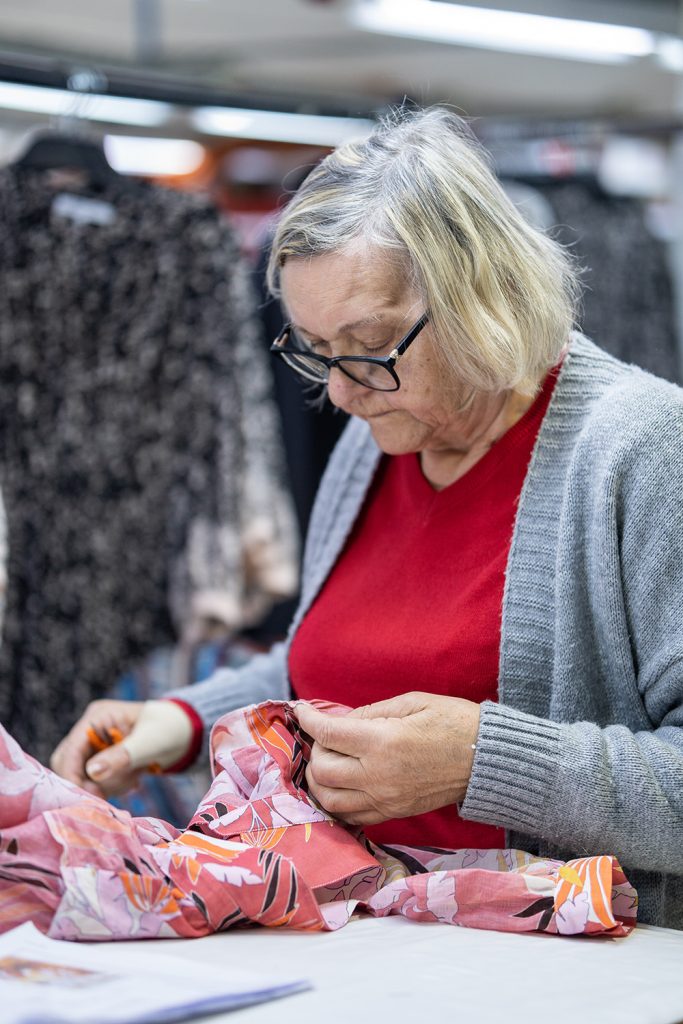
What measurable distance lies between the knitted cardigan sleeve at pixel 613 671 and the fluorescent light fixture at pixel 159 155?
4.25 m

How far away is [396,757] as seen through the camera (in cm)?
116

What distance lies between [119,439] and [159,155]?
3470 mm

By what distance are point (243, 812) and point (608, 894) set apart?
1.17 feet

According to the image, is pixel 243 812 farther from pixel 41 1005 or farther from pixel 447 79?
pixel 447 79

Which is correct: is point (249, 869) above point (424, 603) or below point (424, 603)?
below

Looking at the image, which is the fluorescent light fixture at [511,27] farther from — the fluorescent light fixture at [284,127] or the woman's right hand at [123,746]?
the woman's right hand at [123,746]

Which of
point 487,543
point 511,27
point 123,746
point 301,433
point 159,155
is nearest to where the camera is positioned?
point 487,543

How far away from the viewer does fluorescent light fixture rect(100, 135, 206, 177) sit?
5238 mm

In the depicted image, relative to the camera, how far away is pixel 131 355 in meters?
2.44

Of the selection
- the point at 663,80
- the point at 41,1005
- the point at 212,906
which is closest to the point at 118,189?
the point at 212,906

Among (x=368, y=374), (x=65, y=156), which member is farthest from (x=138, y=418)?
(x=368, y=374)

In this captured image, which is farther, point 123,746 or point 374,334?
point 123,746

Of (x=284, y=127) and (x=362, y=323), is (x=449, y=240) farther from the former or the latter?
(x=284, y=127)

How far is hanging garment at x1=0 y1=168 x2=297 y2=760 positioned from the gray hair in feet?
3.60
